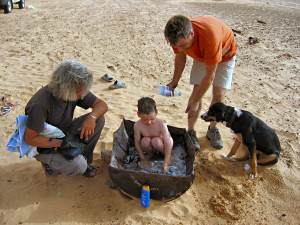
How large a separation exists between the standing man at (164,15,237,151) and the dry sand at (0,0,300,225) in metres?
0.87

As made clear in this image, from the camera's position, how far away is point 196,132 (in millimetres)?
4121

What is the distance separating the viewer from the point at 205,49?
9.48 feet

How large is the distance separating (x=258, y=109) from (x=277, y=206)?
2372mm

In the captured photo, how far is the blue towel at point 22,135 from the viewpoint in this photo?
261cm

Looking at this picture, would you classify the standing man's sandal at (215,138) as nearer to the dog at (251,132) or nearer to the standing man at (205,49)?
the standing man at (205,49)

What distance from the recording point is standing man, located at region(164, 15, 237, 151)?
2602 millimetres

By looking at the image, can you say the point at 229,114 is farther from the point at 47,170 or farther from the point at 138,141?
the point at 47,170

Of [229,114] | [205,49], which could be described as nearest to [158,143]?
[229,114]

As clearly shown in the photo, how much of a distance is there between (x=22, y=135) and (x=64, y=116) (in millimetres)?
486

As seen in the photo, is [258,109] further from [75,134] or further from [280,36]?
[280,36]

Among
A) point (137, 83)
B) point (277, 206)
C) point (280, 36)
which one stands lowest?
point (277, 206)

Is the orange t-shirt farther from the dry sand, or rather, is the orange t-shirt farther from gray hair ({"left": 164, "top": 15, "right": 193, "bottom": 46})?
the dry sand

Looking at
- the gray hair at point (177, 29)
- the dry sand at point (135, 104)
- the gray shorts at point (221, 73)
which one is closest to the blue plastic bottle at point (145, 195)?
the dry sand at point (135, 104)

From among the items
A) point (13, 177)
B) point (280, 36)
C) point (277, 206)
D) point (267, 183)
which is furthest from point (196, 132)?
point (280, 36)
